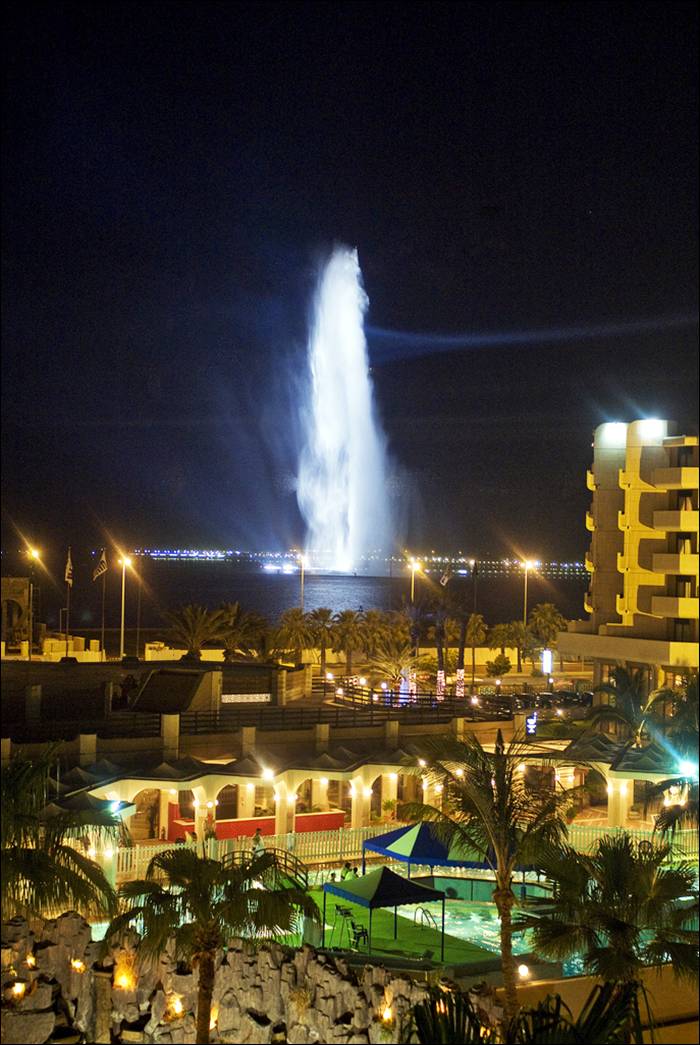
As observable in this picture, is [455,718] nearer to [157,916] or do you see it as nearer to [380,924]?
[380,924]

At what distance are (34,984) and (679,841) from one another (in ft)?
51.3

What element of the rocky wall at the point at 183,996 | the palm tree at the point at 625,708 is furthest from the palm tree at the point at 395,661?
the rocky wall at the point at 183,996

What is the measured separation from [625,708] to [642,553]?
1357cm

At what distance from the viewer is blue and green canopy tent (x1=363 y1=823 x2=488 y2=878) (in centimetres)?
1959

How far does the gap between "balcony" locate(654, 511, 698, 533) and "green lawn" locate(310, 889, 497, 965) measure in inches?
990

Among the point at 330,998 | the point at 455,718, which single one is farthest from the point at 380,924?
the point at 455,718

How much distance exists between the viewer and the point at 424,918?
21.2 metres

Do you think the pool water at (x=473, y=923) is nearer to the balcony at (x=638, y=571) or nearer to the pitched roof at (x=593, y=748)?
the pitched roof at (x=593, y=748)

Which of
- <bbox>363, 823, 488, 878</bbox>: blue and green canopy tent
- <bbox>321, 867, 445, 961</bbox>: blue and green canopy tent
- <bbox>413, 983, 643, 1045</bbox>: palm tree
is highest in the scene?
<bbox>413, 983, 643, 1045</bbox>: palm tree

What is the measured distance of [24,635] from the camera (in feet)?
178

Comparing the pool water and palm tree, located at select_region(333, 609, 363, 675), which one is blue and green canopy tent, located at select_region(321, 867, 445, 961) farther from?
palm tree, located at select_region(333, 609, 363, 675)

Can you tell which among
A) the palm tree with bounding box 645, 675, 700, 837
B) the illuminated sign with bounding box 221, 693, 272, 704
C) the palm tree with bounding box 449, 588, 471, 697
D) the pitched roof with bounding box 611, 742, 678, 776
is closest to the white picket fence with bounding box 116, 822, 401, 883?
the palm tree with bounding box 645, 675, 700, 837

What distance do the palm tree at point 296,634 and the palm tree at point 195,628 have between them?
4.12m

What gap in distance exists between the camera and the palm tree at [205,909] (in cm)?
1280
